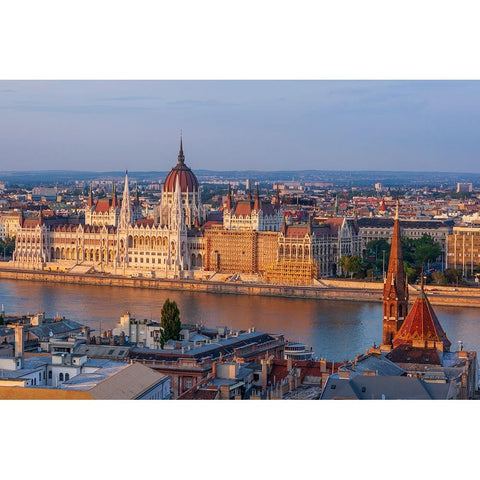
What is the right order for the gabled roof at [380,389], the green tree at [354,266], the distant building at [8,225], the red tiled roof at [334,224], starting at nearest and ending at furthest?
1. the gabled roof at [380,389]
2. the green tree at [354,266]
3. the red tiled roof at [334,224]
4. the distant building at [8,225]

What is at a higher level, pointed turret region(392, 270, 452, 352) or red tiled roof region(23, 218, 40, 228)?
pointed turret region(392, 270, 452, 352)

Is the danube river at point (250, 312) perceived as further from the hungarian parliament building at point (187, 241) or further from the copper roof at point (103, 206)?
the copper roof at point (103, 206)

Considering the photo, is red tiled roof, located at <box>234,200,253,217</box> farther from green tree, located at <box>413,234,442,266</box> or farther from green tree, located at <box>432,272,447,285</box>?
green tree, located at <box>432,272,447,285</box>

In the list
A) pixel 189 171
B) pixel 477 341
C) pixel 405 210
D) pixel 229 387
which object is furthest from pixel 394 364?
pixel 405 210

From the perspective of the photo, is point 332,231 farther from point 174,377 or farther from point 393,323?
point 174,377

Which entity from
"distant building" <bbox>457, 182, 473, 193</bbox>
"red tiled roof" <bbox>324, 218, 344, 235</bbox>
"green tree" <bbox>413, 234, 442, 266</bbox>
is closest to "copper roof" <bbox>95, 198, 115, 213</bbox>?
"red tiled roof" <bbox>324, 218, 344, 235</bbox>

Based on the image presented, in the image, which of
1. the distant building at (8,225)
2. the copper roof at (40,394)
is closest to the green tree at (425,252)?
the distant building at (8,225)
